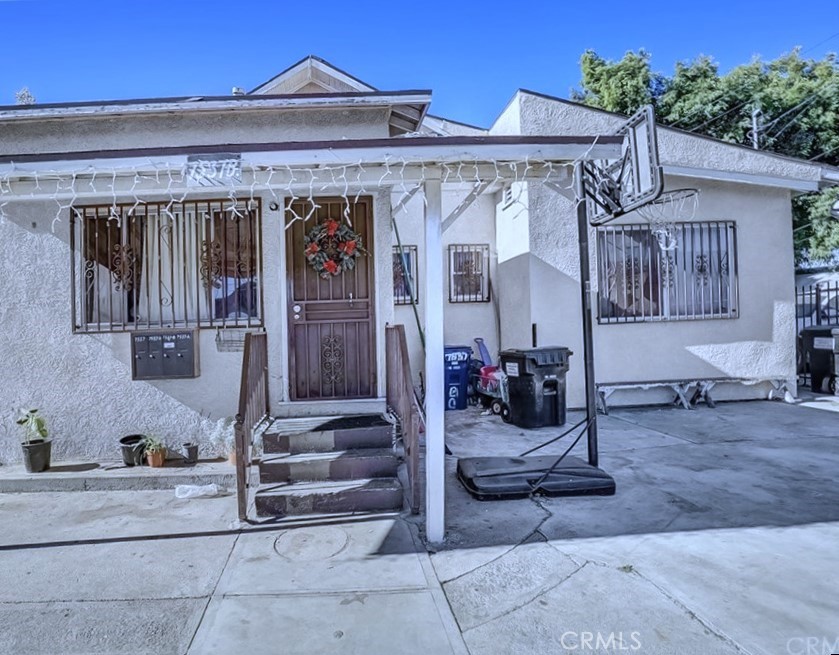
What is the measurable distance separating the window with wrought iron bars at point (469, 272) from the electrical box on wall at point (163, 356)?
500 cm

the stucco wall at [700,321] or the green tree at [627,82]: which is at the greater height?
the green tree at [627,82]

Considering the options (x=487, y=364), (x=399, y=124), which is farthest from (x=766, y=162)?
(x=399, y=124)

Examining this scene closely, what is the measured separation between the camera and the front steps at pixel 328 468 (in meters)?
4.00

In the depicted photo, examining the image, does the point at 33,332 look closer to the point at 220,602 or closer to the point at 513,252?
the point at 220,602

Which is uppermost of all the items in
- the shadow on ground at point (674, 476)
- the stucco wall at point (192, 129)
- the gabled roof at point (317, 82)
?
the gabled roof at point (317, 82)

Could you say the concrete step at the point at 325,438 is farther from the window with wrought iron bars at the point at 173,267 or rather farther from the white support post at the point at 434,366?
the window with wrought iron bars at the point at 173,267

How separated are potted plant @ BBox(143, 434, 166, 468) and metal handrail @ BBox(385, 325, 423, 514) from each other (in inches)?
92.9

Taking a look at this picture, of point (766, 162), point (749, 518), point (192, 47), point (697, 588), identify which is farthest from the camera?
point (766, 162)

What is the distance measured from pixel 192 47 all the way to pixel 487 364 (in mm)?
6434

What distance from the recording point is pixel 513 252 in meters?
8.30

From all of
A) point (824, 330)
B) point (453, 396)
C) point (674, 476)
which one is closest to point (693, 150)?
point (824, 330)

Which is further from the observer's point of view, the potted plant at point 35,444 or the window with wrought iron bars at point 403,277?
the window with wrought iron bars at point 403,277

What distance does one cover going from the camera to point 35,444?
486 cm

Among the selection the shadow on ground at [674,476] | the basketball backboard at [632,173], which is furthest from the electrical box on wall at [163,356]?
the basketball backboard at [632,173]
